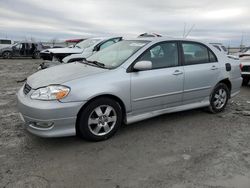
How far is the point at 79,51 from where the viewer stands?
11.6m

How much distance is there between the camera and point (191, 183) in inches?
110

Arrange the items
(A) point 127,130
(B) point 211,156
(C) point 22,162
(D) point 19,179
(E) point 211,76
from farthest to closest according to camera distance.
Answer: (E) point 211,76 → (A) point 127,130 → (B) point 211,156 → (C) point 22,162 → (D) point 19,179

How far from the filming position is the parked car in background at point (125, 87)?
3.43 meters

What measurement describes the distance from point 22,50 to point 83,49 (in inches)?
465

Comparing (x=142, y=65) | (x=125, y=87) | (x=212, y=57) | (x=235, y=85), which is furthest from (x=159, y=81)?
(x=235, y=85)

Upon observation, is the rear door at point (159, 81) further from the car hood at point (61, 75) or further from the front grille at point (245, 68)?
the front grille at point (245, 68)

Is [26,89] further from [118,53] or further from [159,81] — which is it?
[159,81]

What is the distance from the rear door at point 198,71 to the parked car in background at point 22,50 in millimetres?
18763

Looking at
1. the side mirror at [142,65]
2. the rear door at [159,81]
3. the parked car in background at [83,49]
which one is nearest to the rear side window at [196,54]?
the rear door at [159,81]

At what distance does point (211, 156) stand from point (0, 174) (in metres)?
2.68

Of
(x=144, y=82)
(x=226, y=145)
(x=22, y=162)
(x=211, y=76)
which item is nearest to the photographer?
(x=22, y=162)

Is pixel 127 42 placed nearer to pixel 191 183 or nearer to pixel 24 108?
pixel 24 108

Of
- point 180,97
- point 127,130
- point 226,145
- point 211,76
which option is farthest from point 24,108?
point 211,76

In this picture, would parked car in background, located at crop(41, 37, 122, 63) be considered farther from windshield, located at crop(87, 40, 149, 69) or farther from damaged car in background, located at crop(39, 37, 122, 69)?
windshield, located at crop(87, 40, 149, 69)
